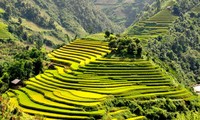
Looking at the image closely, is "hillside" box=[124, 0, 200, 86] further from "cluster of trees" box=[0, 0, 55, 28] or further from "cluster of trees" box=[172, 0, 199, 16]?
"cluster of trees" box=[0, 0, 55, 28]

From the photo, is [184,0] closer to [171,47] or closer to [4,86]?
[171,47]

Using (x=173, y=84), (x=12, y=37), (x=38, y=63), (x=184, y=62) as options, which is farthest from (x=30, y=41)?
(x=173, y=84)

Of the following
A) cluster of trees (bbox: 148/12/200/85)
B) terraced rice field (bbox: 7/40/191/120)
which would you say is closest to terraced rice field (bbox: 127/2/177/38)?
cluster of trees (bbox: 148/12/200/85)

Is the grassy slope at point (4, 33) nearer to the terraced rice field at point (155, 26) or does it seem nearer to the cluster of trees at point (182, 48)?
the terraced rice field at point (155, 26)

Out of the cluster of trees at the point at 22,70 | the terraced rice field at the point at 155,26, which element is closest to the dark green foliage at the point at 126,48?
the cluster of trees at the point at 22,70

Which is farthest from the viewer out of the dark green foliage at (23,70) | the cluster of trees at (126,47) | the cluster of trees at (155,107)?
the cluster of trees at (126,47)
